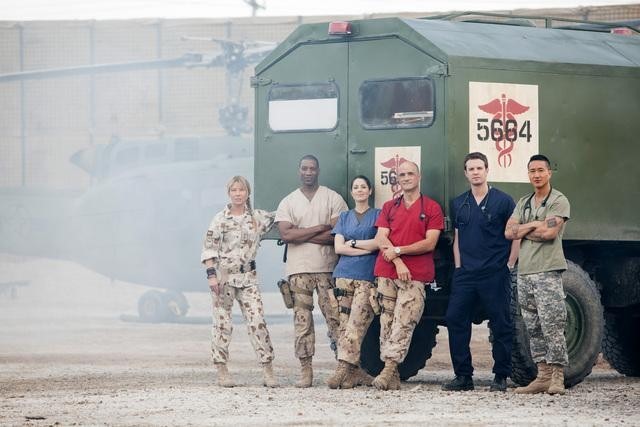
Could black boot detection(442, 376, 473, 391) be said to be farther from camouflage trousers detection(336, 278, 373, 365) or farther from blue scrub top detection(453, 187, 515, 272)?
blue scrub top detection(453, 187, 515, 272)

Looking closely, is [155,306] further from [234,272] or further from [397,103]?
[397,103]

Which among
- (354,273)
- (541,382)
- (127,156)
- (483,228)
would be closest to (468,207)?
(483,228)

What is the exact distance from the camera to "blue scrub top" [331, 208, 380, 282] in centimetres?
1159

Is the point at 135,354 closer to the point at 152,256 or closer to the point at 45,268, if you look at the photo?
the point at 152,256

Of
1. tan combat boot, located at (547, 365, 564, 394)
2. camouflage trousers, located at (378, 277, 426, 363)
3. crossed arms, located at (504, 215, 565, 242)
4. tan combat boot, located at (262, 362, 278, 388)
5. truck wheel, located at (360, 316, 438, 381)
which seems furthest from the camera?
truck wheel, located at (360, 316, 438, 381)

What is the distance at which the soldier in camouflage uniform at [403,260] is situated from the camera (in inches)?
444

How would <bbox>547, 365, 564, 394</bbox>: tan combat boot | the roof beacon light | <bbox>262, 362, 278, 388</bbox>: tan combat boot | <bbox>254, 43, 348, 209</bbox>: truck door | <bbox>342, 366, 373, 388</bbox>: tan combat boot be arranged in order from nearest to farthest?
<bbox>547, 365, 564, 394</bbox>: tan combat boot → <bbox>342, 366, 373, 388</bbox>: tan combat boot → <bbox>262, 362, 278, 388</bbox>: tan combat boot → the roof beacon light → <bbox>254, 43, 348, 209</bbox>: truck door

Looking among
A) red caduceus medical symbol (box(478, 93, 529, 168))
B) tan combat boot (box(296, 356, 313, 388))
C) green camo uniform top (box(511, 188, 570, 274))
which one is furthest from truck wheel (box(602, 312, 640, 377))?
tan combat boot (box(296, 356, 313, 388))

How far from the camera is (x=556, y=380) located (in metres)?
11.2

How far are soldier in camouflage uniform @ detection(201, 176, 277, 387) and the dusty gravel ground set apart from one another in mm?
342

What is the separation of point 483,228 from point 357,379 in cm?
173

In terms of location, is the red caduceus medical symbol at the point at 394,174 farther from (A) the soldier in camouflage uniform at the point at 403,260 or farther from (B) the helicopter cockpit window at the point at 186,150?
(B) the helicopter cockpit window at the point at 186,150

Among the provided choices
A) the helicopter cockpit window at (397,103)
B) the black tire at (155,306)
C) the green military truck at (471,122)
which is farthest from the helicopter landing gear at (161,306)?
the helicopter cockpit window at (397,103)

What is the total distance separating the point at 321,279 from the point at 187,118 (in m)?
31.5
